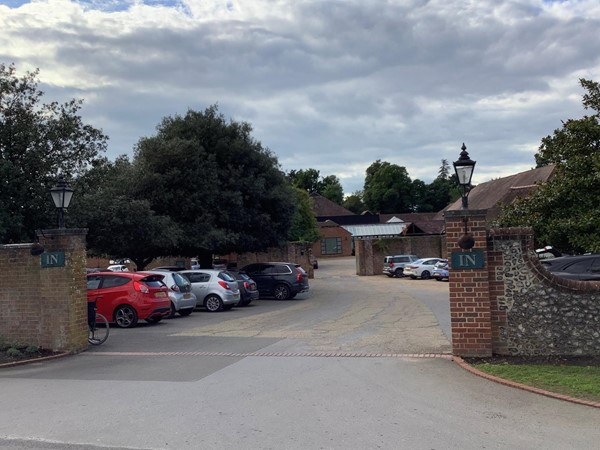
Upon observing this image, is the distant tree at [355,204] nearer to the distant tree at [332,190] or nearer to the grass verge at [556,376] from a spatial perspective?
the distant tree at [332,190]

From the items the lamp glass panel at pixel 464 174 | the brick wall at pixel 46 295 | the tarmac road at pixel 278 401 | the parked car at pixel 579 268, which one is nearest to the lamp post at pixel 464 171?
the lamp glass panel at pixel 464 174

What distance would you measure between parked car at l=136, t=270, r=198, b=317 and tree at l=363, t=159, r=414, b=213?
92963mm

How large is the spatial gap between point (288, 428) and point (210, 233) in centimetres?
1996

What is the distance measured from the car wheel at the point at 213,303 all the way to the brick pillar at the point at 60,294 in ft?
31.9

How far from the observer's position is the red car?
54.4 feet

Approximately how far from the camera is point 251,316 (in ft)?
64.6

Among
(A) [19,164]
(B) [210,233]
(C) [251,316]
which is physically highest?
(A) [19,164]

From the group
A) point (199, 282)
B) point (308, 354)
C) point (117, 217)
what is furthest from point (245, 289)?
point (308, 354)

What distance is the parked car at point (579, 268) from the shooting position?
15203 mm

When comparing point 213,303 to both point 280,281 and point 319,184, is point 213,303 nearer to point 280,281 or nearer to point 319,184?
point 280,281

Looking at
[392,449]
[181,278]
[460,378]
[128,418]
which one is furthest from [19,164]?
[392,449]

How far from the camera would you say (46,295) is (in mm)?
12273

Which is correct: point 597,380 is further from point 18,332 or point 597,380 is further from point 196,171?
point 196,171

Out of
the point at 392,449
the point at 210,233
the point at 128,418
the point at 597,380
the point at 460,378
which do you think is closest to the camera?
the point at 392,449
